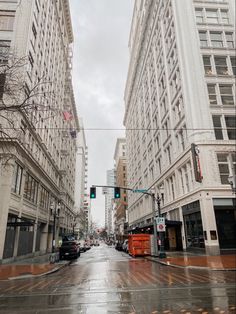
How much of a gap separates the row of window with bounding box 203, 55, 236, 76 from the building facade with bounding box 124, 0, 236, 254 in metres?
0.13

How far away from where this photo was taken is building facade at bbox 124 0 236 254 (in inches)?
1073

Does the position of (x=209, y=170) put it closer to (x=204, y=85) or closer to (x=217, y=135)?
(x=217, y=135)

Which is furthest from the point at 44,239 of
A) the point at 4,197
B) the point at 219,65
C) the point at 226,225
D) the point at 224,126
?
the point at 219,65

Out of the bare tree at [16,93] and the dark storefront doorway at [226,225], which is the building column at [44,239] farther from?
the bare tree at [16,93]

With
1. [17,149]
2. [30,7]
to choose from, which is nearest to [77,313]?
[17,149]

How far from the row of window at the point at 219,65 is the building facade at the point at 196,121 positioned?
5.0 inches

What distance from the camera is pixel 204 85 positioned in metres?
31.8

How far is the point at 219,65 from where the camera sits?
33656 millimetres

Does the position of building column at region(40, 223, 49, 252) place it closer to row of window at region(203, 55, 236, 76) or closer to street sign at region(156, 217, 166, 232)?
street sign at region(156, 217, 166, 232)

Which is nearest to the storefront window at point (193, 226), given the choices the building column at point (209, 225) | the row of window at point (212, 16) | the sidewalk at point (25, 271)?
the building column at point (209, 225)

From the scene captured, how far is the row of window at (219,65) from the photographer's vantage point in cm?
3325

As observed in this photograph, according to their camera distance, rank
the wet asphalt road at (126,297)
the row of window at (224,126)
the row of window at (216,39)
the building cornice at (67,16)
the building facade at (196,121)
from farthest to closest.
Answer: the building cornice at (67,16) < the row of window at (216,39) < the row of window at (224,126) < the building facade at (196,121) < the wet asphalt road at (126,297)

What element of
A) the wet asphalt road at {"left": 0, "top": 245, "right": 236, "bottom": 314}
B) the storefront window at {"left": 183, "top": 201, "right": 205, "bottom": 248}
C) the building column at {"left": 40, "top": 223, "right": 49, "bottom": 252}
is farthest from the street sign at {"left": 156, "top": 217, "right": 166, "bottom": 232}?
the building column at {"left": 40, "top": 223, "right": 49, "bottom": 252}

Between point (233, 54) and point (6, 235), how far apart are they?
1351 inches
